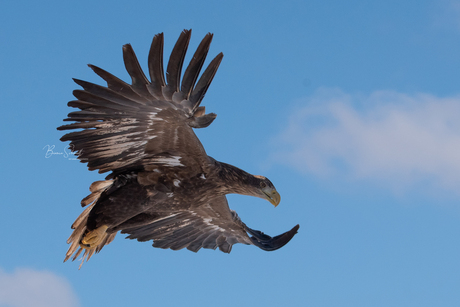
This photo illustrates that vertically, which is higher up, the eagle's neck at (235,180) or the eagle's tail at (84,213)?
the eagle's neck at (235,180)

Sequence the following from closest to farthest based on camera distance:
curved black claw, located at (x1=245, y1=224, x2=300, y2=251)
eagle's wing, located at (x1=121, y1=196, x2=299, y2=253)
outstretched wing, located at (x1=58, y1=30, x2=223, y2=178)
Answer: outstretched wing, located at (x1=58, y1=30, x2=223, y2=178) → curved black claw, located at (x1=245, y1=224, x2=300, y2=251) → eagle's wing, located at (x1=121, y1=196, x2=299, y2=253)

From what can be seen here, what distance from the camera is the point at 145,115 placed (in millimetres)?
6332

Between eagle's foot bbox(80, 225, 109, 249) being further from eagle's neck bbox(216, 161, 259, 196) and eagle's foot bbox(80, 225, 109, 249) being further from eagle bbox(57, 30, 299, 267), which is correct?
eagle's neck bbox(216, 161, 259, 196)

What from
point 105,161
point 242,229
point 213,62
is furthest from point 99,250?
point 213,62

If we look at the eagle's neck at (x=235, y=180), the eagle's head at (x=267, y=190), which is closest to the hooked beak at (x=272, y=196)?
the eagle's head at (x=267, y=190)

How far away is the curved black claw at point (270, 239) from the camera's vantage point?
27.7ft

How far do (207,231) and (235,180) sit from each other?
2133 millimetres

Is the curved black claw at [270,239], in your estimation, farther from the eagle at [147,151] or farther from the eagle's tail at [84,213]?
the eagle's tail at [84,213]

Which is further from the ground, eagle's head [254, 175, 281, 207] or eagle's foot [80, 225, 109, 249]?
eagle's head [254, 175, 281, 207]

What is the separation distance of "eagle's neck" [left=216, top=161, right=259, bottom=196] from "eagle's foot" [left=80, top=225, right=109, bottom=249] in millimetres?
1680

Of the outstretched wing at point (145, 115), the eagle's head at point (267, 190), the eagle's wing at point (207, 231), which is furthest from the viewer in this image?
the eagle's wing at point (207, 231)

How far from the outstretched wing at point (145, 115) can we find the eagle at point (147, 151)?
0.04 feet

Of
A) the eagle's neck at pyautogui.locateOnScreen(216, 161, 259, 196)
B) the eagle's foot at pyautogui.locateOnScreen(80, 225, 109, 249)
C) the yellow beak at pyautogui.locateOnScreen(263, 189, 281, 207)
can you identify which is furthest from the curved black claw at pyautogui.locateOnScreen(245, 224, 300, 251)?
the eagle's foot at pyautogui.locateOnScreen(80, 225, 109, 249)

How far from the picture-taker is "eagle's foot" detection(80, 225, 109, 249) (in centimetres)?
717
